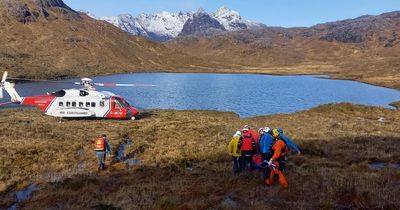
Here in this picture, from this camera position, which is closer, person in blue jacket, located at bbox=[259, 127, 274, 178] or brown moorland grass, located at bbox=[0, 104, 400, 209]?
brown moorland grass, located at bbox=[0, 104, 400, 209]

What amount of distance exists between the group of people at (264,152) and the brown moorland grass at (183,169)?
611mm

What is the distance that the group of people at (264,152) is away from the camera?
15516 millimetres

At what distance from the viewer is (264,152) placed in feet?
53.3

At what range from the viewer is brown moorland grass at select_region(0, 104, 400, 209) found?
14.5 meters

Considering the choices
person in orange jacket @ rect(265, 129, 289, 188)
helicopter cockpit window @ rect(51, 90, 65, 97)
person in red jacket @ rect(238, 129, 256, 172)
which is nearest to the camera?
person in orange jacket @ rect(265, 129, 289, 188)

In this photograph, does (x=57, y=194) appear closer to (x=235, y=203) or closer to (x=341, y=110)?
(x=235, y=203)

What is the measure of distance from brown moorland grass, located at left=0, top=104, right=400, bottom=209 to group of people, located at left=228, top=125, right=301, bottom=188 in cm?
61

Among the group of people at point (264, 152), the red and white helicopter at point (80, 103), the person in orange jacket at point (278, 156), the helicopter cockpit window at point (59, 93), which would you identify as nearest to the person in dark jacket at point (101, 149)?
the group of people at point (264, 152)

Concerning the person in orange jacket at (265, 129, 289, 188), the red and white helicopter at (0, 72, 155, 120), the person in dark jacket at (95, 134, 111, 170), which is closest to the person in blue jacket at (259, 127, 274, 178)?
the person in orange jacket at (265, 129, 289, 188)

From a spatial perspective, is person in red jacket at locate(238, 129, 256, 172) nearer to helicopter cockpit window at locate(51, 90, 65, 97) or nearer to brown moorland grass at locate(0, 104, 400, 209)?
brown moorland grass at locate(0, 104, 400, 209)

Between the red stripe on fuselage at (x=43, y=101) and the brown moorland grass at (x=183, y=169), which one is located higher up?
the red stripe on fuselage at (x=43, y=101)

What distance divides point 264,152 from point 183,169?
6150 millimetres

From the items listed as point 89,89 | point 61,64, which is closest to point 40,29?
point 61,64

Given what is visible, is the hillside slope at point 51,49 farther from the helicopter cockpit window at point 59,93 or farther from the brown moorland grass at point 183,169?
the brown moorland grass at point 183,169
